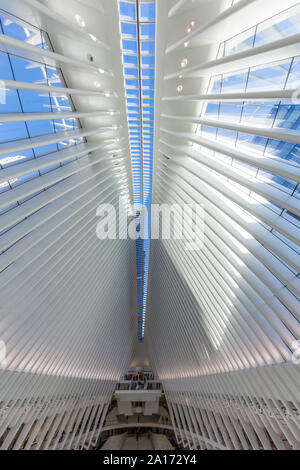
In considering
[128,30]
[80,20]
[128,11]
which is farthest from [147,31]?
[80,20]

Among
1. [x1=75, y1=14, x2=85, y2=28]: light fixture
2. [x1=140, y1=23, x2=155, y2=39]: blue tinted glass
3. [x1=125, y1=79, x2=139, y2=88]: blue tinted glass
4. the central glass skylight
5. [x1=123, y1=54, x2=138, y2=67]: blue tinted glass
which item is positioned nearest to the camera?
[x1=75, y1=14, x2=85, y2=28]: light fixture

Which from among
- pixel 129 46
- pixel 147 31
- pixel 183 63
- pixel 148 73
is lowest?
pixel 183 63

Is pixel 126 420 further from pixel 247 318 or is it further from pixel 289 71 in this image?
pixel 289 71

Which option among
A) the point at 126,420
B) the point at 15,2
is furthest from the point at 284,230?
the point at 126,420

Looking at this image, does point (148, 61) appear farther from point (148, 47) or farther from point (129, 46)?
point (129, 46)

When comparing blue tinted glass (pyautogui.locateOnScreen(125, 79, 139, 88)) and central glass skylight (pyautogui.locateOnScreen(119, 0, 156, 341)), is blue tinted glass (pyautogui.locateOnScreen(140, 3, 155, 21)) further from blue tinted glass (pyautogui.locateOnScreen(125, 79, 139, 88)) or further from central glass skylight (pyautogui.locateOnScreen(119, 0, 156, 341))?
blue tinted glass (pyautogui.locateOnScreen(125, 79, 139, 88))

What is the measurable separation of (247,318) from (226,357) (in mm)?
3838

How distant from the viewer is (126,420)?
33906 mm

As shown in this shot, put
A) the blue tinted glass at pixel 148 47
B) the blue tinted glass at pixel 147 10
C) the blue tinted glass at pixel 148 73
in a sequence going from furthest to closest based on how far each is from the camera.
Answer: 1. the blue tinted glass at pixel 148 73
2. the blue tinted glass at pixel 148 47
3. the blue tinted glass at pixel 147 10

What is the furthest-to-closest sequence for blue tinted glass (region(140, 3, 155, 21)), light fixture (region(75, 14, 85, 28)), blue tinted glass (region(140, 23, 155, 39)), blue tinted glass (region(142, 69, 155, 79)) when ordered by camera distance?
blue tinted glass (region(142, 69, 155, 79)) → blue tinted glass (region(140, 23, 155, 39)) → blue tinted glass (region(140, 3, 155, 21)) → light fixture (region(75, 14, 85, 28))

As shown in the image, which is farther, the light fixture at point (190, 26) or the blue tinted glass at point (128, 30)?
the blue tinted glass at point (128, 30)

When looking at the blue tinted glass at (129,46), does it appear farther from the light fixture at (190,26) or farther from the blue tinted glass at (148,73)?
the light fixture at (190,26)

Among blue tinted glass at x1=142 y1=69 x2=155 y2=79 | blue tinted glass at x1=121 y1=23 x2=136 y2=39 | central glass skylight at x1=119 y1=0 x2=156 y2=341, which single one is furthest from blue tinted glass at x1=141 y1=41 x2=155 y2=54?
blue tinted glass at x1=142 y1=69 x2=155 y2=79

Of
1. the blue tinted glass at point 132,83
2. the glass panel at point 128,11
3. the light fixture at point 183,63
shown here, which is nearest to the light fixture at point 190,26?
the light fixture at point 183,63
